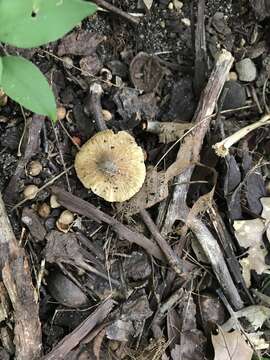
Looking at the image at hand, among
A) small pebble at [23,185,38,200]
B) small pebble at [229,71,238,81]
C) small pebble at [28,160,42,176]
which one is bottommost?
small pebble at [23,185,38,200]

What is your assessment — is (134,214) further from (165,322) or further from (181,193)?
(165,322)

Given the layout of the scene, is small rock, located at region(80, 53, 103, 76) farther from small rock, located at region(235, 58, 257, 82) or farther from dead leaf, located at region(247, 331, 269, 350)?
dead leaf, located at region(247, 331, 269, 350)

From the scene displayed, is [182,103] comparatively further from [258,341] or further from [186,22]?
[258,341]

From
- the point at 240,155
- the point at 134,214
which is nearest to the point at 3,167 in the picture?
the point at 134,214

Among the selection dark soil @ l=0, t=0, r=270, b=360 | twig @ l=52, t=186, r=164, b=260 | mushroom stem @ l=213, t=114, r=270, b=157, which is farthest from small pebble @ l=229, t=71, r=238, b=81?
twig @ l=52, t=186, r=164, b=260

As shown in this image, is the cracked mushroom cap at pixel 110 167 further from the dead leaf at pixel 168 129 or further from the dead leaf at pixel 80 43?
the dead leaf at pixel 80 43

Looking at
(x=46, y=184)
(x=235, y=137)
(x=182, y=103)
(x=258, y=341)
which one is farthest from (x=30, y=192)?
(x=258, y=341)
